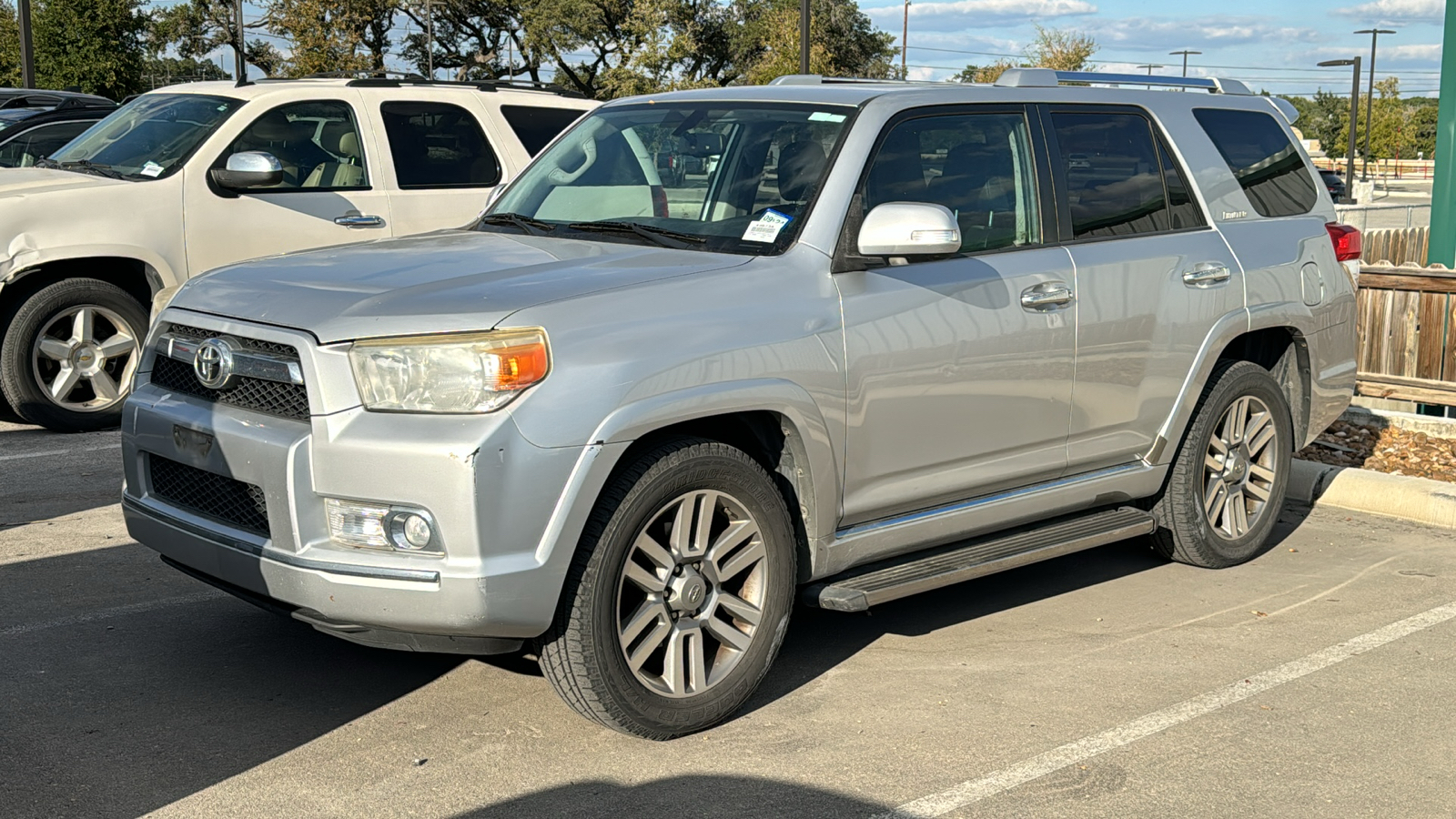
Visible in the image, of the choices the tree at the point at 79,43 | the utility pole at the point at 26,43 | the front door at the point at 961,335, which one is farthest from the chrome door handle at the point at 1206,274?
the tree at the point at 79,43

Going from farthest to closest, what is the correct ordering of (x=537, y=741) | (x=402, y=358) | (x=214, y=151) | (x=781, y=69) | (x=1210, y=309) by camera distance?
(x=781, y=69)
(x=214, y=151)
(x=1210, y=309)
(x=537, y=741)
(x=402, y=358)

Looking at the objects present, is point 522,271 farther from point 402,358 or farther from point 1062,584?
point 1062,584

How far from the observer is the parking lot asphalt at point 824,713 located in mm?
3953

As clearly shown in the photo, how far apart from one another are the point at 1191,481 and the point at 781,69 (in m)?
45.4

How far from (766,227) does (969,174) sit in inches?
36.7

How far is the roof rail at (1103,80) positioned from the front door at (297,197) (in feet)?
15.1

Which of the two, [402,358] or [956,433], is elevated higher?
[402,358]

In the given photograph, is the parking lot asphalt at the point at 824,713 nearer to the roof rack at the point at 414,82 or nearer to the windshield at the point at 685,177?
the windshield at the point at 685,177

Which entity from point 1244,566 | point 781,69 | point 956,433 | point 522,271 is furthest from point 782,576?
point 781,69

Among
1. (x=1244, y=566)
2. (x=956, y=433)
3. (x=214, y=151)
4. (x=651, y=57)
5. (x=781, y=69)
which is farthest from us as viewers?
A: (x=651, y=57)

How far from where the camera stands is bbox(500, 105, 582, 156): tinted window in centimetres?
980

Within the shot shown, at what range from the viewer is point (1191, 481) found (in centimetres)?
608

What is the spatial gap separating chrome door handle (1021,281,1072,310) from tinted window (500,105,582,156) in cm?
520

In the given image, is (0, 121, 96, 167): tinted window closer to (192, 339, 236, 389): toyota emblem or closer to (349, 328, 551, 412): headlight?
(192, 339, 236, 389): toyota emblem
